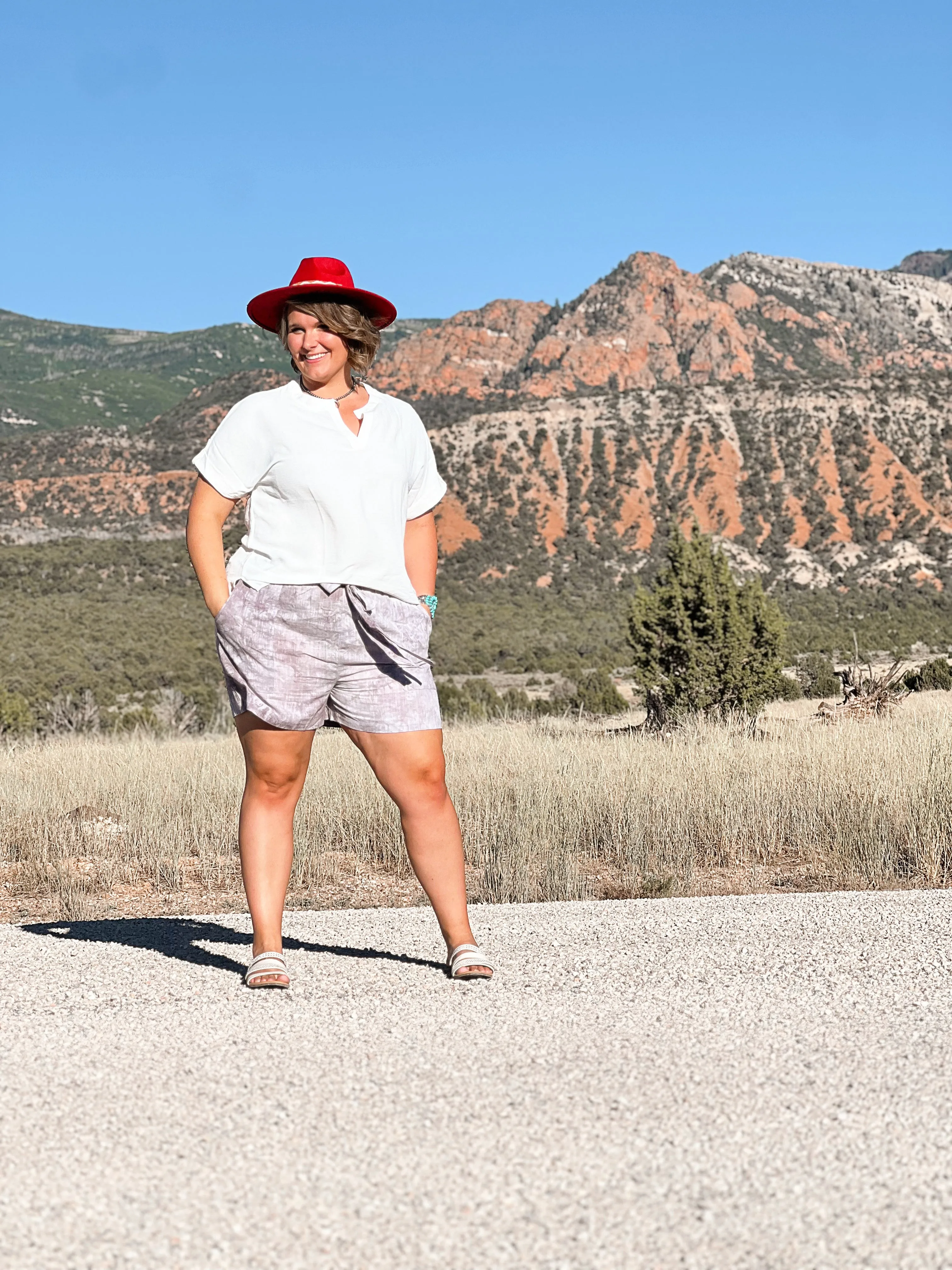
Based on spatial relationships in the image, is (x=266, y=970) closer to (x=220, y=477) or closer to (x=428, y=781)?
(x=428, y=781)

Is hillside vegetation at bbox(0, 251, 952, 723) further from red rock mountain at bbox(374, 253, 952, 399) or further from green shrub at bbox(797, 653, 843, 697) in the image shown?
green shrub at bbox(797, 653, 843, 697)

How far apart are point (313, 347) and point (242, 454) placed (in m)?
0.44

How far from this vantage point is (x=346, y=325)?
4266mm

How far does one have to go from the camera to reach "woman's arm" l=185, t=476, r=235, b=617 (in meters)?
4.15

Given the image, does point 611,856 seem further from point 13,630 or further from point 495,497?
point 495,497

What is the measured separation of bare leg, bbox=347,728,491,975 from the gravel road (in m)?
0.23

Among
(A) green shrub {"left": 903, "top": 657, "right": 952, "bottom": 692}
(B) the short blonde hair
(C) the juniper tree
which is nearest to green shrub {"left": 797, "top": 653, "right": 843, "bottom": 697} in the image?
(A) green shrub {"left": 903, "top": 657, "right": 952, "bottom": 692}

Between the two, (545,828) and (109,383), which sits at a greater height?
(109,383)

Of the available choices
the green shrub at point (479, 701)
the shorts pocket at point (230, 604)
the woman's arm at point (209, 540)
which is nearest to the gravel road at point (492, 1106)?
the shorts pocket at point (230, 604)

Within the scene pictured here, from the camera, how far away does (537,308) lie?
121875mm

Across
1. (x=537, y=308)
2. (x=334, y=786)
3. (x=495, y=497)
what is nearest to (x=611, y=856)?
(x=334, y=786)

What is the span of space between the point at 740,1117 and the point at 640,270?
112 m

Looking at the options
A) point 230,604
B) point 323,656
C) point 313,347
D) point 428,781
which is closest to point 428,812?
point 428,781

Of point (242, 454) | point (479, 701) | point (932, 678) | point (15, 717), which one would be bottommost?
point (479, 701)
